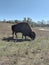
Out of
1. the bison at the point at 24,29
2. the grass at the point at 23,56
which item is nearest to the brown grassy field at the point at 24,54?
the grass at the point at 23,56

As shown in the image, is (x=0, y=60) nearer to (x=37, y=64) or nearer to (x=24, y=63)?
(x=24, y=63)

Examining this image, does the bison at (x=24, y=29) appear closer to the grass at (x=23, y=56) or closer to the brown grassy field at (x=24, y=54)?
the brown grassy field at (x=24, y=54)

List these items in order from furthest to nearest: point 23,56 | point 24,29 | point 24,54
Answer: point 24,29, point 24,54, point 23,56

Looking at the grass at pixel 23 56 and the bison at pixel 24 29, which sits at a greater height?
the bison at pixel 24 29

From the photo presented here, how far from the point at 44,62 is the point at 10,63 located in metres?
1.64

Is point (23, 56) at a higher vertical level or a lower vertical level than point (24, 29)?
lower

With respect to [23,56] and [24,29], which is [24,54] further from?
[24,29]

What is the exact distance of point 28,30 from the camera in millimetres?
21578

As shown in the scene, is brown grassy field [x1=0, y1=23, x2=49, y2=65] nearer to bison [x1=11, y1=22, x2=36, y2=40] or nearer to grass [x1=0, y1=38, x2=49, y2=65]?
grass [x1=0, y1=38, x2=49, y2=65]

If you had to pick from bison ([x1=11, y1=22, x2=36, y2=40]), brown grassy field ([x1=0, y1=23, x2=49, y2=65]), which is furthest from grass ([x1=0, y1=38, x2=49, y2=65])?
bison ([x1=11, y1=22, x2=36, y2=40])

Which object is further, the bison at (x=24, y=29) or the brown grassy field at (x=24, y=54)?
the bison at (x=24, y=29)

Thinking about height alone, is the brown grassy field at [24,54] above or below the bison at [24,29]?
below

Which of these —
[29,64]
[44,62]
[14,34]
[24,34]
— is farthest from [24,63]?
[14,34]

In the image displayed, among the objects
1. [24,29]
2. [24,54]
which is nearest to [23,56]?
[24,54]
